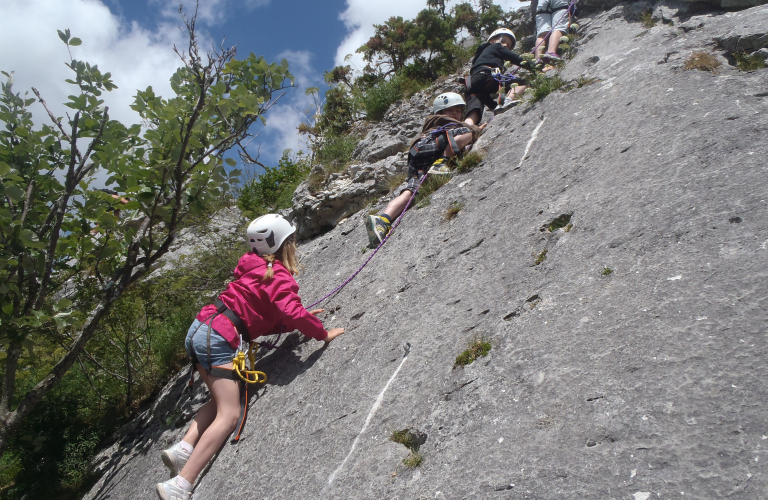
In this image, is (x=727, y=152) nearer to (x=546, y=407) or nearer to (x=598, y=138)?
(x=598, y=138)

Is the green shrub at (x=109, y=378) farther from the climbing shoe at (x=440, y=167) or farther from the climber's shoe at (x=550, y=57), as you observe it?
the climber's shoe at (x=550, y=57)

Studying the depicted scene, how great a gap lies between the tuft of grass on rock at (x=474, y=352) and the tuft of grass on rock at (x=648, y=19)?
6.79m

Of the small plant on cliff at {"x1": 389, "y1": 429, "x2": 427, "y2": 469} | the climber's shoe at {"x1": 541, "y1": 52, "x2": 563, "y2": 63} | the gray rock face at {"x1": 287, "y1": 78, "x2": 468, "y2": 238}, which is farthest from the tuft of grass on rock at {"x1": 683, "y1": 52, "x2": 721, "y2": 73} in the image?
the small plant on cliff at {"x1": 389, "y1": 429, "x2": 427, "y2": 469}

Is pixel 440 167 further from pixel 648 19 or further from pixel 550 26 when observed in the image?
pixel 550 26

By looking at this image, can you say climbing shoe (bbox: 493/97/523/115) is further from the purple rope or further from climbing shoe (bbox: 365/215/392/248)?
climbing shoe (bbox: 365/215/392/248)

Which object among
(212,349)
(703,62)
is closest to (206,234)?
(212,349)

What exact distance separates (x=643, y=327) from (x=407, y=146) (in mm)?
6953

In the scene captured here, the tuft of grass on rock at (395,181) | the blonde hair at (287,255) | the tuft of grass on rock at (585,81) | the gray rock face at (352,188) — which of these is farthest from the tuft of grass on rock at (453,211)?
the tuft of grass on rock at (585,81)

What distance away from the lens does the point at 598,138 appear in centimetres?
476

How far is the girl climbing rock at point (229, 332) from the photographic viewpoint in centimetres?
364

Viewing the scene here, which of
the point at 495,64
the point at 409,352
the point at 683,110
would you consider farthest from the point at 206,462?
the point at 495,64

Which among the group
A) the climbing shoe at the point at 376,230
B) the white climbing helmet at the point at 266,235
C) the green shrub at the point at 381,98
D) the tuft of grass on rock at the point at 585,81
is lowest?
the climbing shoe at the point at 376,230

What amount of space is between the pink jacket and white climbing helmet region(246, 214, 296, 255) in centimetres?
27

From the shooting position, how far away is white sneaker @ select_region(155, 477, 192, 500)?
335cm
